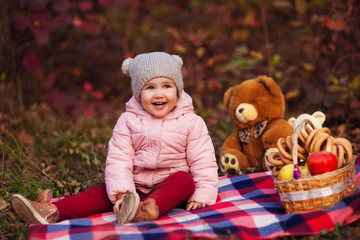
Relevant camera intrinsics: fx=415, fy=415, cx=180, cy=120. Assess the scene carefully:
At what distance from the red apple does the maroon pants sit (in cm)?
74

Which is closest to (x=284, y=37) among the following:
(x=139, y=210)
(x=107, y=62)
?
(x=107, y=62)

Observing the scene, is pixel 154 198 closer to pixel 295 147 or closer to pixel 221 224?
pixel 221 224

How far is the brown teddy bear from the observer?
10.3 feet

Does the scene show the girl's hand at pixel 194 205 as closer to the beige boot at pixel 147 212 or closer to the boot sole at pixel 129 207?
the beige boot at pixel 147 212

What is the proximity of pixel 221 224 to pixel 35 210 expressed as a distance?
41.7 inches

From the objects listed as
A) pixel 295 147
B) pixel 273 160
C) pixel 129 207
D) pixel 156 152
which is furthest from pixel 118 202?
pixel 295 147

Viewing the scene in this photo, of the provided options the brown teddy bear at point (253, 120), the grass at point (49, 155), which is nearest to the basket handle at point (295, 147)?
the grass at point (49, 155)

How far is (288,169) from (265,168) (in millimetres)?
872

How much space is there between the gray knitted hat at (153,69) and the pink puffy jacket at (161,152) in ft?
0.60

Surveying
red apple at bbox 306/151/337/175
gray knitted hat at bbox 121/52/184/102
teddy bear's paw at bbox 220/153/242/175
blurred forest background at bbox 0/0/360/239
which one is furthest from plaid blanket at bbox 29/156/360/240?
gray knitted hat at bbox 121/52/184/102

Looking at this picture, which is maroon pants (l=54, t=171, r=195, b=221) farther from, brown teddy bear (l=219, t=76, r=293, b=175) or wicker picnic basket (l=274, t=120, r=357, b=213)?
brown teddy bear (l=219, t=76, r=293, b=175)

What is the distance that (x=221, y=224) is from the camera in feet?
7.38

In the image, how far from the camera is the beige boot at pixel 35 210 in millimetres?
2309

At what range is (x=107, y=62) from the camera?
596 cm
